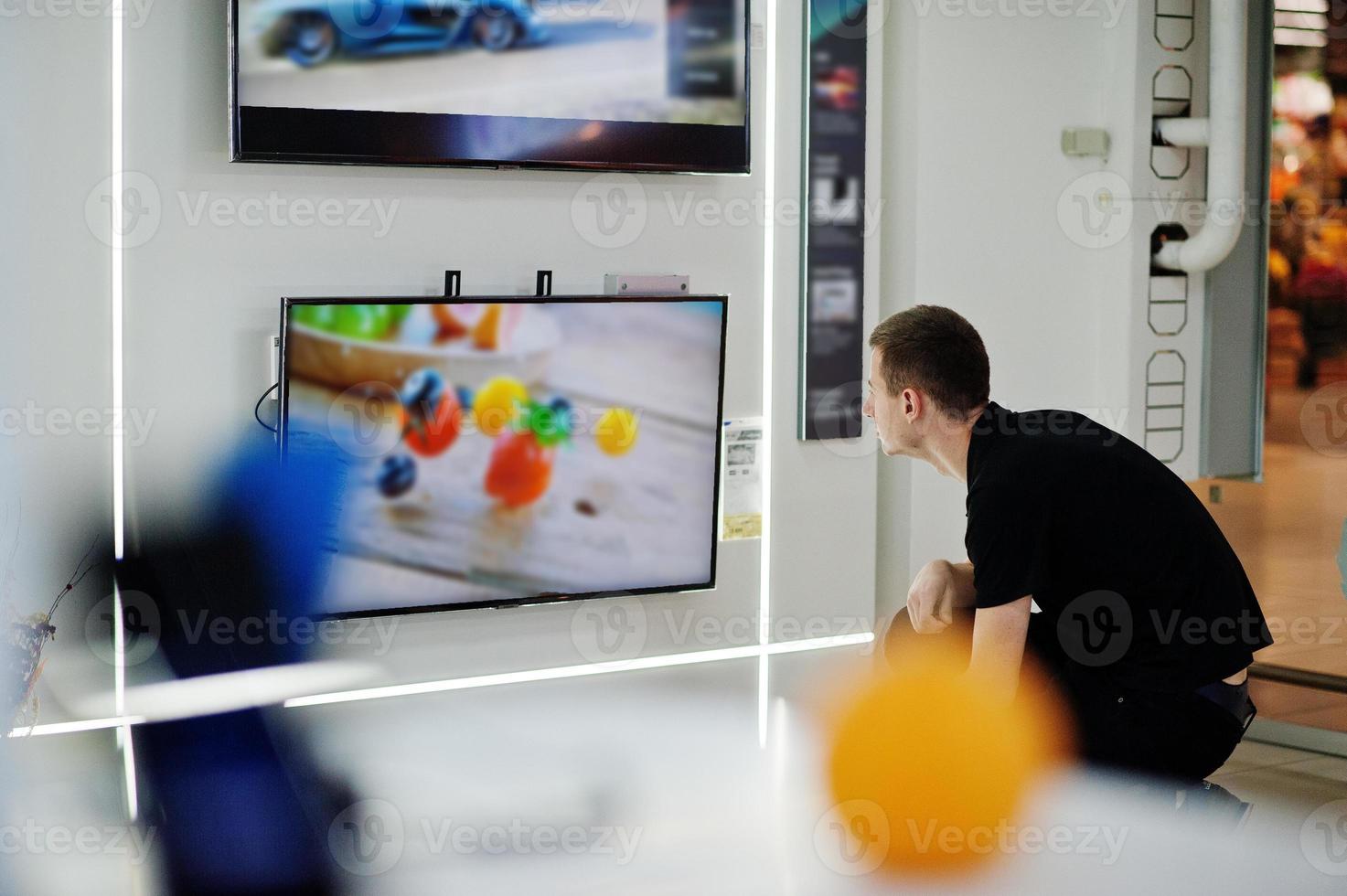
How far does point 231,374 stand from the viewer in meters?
3.64

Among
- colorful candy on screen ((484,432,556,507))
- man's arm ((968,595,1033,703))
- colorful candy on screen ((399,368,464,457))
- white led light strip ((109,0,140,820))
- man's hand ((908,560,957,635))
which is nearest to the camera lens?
man's arm ((968,595,1033,703))

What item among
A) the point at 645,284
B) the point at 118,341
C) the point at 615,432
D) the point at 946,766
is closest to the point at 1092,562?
the point at 946,766

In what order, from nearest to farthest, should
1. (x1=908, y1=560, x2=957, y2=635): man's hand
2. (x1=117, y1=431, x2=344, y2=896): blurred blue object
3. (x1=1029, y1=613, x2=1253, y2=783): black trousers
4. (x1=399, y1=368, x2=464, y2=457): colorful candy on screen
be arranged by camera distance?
(x1=117, y1=431, x2=344, y2=896): blurred blue object < (x1=1029, y1=613, x2=1253, y2=783): black trousers < (x1=908, y1=560, x2=957, y2=635): man's hand < (x1=399, y1=368, x2=464, y2=457): colorful candy on screen

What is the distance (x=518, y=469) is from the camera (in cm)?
387

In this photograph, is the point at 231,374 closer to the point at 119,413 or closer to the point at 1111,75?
the point at 119,413

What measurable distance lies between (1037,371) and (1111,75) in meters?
0.94

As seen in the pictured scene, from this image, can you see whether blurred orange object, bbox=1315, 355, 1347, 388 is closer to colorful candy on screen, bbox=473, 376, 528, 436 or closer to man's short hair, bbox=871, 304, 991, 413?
man's short hair, bbox=871, 304, 991, 413

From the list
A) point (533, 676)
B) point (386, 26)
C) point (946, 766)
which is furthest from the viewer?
point (533, 676)

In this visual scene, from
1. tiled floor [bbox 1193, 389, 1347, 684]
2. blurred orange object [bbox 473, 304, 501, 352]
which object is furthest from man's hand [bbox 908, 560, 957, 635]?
tiled floor [bbox 1193, 389, 1347, 684]

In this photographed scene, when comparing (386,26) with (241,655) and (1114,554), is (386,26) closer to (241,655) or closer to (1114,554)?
(241,655)


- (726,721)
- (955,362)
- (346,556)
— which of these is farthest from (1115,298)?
(346,556)

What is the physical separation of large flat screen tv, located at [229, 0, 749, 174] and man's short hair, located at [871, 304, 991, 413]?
140cm

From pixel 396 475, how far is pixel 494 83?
101cm

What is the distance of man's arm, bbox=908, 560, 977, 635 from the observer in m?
2.95
